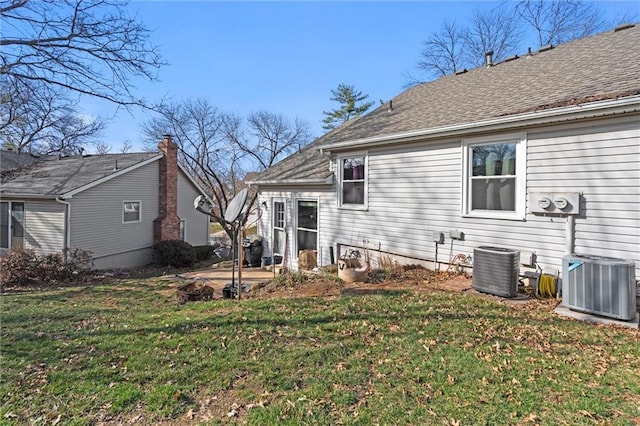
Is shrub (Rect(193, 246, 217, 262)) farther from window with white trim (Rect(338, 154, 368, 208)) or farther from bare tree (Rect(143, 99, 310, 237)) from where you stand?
window with white trim (Rect(338, 154, 368, 208))

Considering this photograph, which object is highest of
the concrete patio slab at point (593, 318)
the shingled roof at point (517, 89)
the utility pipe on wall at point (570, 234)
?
the shingled roof at point (517, 89)

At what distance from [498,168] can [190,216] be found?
18186 mm

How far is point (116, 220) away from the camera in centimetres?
1598

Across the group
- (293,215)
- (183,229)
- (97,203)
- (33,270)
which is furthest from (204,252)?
(293,215)

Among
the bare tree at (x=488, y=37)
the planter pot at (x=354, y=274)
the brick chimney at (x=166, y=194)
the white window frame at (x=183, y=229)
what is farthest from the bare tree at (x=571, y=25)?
the white window frame at (x=183, y=229)

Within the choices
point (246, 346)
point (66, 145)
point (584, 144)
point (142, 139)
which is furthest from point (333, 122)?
point (246, 346)

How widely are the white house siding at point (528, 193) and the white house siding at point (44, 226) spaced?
1152 cm

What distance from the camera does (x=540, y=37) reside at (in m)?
17.0

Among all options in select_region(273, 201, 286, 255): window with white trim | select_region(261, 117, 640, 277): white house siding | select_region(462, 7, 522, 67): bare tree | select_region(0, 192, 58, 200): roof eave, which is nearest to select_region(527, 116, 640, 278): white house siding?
select_region(261, 117, 640, 277): white house siding

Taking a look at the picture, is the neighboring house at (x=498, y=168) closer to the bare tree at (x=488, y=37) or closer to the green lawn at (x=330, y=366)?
the green lawn at (x=330, y=366)

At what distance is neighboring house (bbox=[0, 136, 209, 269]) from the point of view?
46.5ft

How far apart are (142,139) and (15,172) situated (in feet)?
39.7

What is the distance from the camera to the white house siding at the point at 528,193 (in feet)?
18.2

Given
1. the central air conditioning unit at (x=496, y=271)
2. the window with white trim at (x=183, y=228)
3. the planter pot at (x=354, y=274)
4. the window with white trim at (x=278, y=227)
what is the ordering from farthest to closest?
the window with white trim at (x=183, y=228) → the window with white trim at (x=278, y=227) → the planter pot at (x=354, y=274) → the central air conditioning unit at (x=496, y=271)
